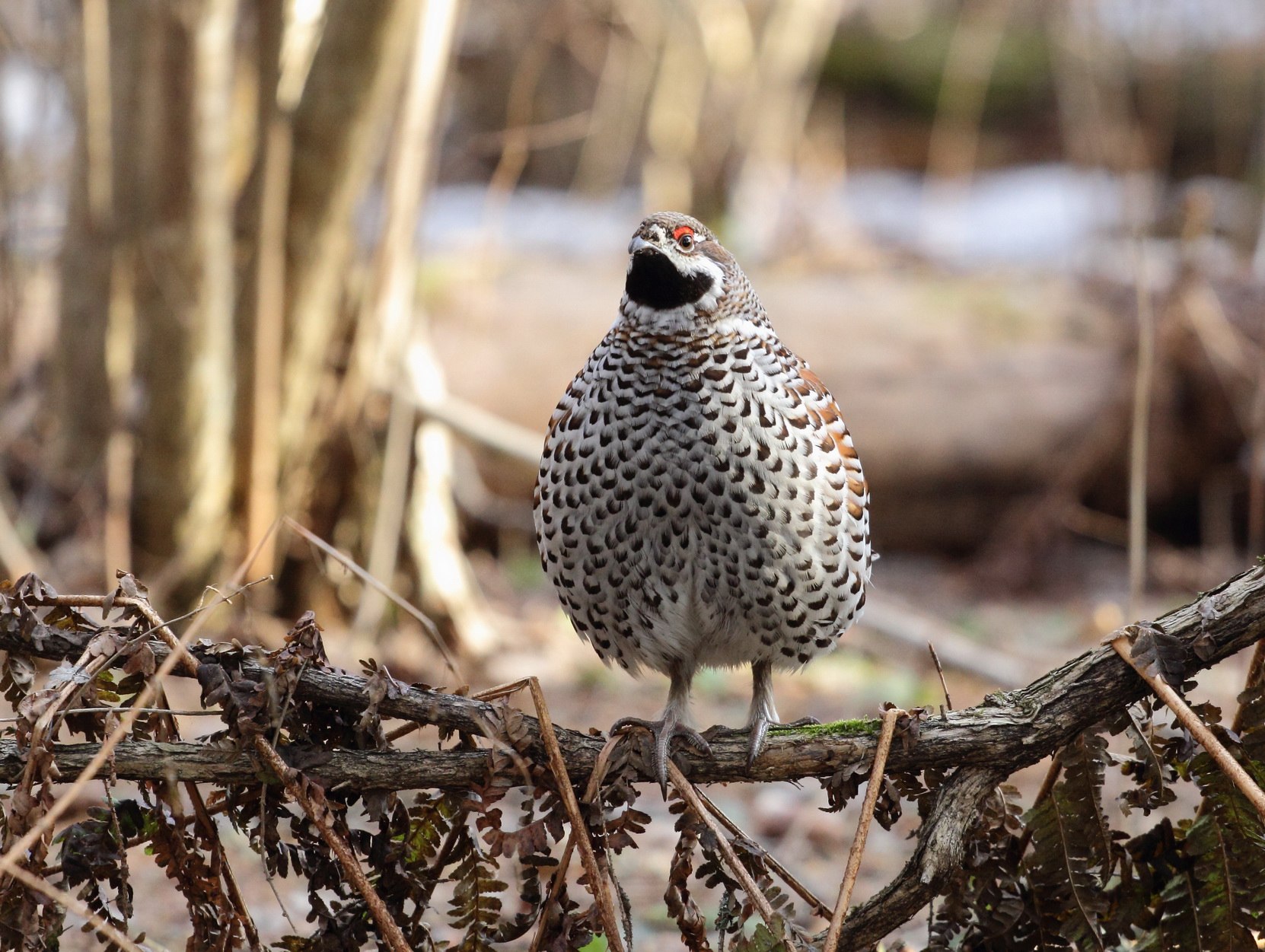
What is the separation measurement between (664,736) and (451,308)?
5.32 meters

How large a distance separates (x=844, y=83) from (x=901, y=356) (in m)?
10.9

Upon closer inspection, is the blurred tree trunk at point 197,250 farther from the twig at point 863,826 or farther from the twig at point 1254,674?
the twig at point 1254,674

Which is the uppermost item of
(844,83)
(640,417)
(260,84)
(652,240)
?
(844,83)

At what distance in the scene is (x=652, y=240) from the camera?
2.99 m

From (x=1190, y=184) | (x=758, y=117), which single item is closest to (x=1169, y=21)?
(x=1190, y=184)

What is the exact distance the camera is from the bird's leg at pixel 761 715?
2660 mm

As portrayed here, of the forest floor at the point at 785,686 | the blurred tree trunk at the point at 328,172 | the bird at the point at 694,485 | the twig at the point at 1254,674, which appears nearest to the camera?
the twig at the point at 1254,674

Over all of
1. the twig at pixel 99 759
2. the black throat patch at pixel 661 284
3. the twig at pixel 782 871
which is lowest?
the twig at pixel 782 871

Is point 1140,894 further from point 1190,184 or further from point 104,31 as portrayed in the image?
point 1190,184

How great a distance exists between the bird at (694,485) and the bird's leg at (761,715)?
16 millimetres

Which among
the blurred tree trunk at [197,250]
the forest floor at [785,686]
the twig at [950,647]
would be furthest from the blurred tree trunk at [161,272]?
the twig at [950,647]

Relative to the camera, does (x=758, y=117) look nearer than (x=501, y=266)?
No

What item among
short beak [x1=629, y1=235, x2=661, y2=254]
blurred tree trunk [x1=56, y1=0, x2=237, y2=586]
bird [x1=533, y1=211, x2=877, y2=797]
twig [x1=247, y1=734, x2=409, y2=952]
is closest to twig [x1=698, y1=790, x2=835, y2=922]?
bird [x1=533, y1=211, x2=877, y2=797]

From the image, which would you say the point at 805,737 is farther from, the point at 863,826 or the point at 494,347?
the point at 494,347
